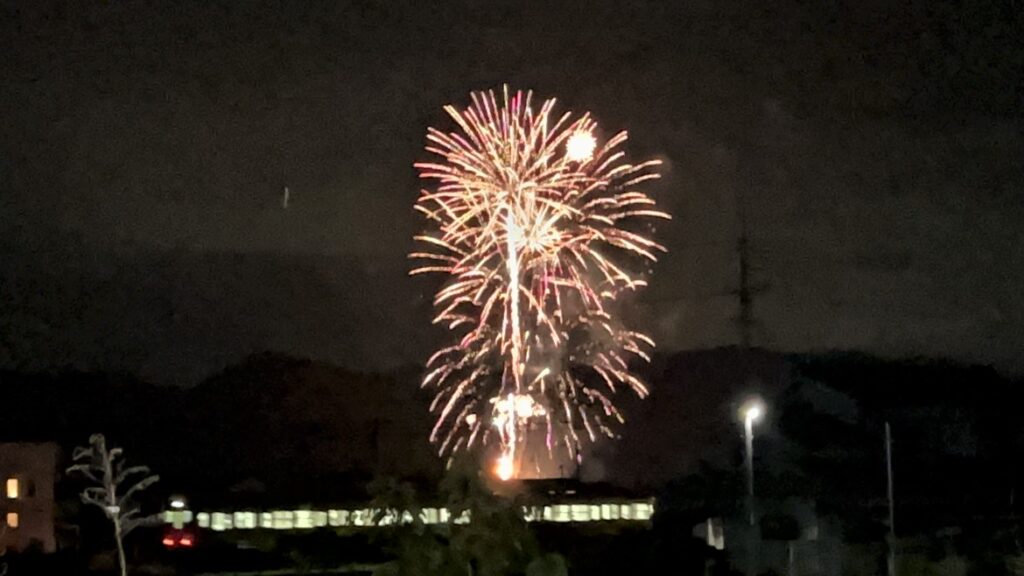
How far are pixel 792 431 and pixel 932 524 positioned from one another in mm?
10567

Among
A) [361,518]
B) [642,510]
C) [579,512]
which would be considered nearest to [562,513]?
[579,512]

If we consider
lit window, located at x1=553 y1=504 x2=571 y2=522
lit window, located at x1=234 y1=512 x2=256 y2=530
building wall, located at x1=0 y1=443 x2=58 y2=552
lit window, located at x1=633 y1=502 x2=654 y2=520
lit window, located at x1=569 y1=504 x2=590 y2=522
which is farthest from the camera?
lit window, located at x1=633 y1=502 x2=654 y2=520

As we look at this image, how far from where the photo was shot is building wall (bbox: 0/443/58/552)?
2470 centimetres

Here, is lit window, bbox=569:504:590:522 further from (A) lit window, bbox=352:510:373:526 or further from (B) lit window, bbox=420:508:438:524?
(B) lit window, bbox=420:508:438:524

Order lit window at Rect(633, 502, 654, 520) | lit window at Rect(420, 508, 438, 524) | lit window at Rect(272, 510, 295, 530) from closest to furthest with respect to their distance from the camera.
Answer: lit window at Rect(420, 508, 438, 524), lit window at Rect(272, 510, 295, 530), lit window at Rect(633, 502, 654, 520)

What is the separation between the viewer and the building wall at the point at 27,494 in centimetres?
2470

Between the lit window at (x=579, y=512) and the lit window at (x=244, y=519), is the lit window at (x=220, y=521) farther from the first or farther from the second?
the lit window at (x=579, y=512)

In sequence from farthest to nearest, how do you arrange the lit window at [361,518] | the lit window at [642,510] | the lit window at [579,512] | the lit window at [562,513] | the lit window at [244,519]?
the lit window at [642,510] < the lit window at [579,512] < the lit window at [244,519] < the lit window at [562,513] < the lit window at [361,518]

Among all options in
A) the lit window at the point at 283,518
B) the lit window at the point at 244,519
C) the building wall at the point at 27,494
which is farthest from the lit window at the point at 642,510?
the building wall at the point at 27,494

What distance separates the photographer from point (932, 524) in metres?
19.5

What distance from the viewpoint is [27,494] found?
A: 25.2m

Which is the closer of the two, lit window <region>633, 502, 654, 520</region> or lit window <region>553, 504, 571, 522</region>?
→ lit window <region>553, 504, 571, 522</region>

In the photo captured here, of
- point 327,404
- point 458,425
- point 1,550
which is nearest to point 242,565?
point 458,425

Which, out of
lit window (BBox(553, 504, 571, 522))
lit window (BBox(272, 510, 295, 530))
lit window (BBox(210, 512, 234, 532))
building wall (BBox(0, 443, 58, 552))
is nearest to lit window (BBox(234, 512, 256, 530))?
lit window (BBox(210, 512, 234, 532))
